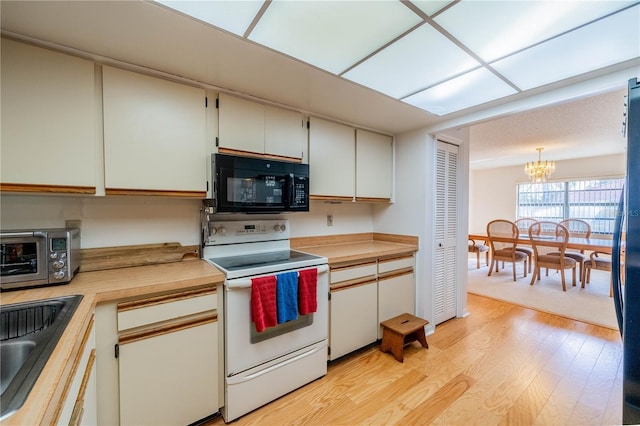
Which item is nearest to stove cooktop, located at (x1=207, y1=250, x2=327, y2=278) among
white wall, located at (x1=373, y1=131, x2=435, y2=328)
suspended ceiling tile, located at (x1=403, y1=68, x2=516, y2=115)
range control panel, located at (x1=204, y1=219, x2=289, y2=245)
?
range control panel, located at (x1=204, y1=219, x2=289, y2=245)

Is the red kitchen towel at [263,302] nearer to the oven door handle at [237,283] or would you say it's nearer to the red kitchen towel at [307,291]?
the oven door handle at [237,283]

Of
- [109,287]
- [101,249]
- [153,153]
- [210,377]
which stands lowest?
[210,377]

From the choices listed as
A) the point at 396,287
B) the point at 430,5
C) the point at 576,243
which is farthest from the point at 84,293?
the point at 576,243

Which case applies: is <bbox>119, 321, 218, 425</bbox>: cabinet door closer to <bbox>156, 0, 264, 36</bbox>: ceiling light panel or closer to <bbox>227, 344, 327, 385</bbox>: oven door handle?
<bbox>227, 344, 327, 385</bbox>: oven door handle

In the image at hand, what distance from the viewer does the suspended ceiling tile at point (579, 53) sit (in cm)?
Answer: 133

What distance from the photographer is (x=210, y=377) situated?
157 centimetres

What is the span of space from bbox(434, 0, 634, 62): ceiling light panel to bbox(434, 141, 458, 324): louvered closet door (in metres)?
1.39

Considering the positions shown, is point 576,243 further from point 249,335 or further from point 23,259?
point 23,259

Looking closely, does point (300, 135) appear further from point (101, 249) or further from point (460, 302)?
point (460, 302)

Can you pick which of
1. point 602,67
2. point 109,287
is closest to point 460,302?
point 602,67

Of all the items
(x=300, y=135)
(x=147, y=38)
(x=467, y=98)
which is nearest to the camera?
(x=147, y=38)

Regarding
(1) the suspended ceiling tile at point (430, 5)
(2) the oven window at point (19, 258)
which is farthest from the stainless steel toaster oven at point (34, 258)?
(1) the suspended ceiling tile at point (430, 5)

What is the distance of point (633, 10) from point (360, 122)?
5.63 ft

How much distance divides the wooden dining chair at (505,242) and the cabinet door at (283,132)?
3.94m
